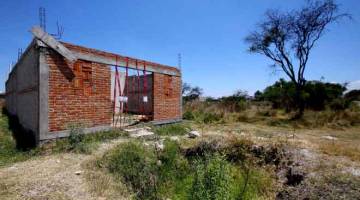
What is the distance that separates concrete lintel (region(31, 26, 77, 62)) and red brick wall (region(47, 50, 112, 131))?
0.19 m

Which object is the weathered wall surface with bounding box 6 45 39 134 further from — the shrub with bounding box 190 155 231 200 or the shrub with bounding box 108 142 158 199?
the shrub with bounding box 190 155 231 200

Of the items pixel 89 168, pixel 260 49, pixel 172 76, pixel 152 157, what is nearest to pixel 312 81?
pixel 260 49

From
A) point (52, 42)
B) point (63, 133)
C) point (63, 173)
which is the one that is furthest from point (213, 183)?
point (52, 42)

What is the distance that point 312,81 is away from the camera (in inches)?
819

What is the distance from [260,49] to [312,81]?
823cm

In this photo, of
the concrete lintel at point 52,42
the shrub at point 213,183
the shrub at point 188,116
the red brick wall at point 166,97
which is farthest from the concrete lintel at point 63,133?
the shrub at point 188,116

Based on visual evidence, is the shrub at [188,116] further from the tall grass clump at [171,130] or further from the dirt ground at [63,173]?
the dirt ground at [63,173]

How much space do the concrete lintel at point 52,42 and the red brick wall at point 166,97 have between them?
3.90m

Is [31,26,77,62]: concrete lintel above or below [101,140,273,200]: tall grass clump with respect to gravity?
above

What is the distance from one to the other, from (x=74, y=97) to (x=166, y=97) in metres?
4.41

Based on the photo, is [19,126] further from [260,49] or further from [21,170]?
[260,49]

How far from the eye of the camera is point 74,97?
6.48 meters

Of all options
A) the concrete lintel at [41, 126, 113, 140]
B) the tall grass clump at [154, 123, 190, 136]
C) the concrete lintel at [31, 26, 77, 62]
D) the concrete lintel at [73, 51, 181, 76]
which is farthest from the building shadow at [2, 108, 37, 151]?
the tall grass clump at [154, 123, 190, 136]

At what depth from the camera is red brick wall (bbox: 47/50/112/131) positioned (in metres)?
6.03
